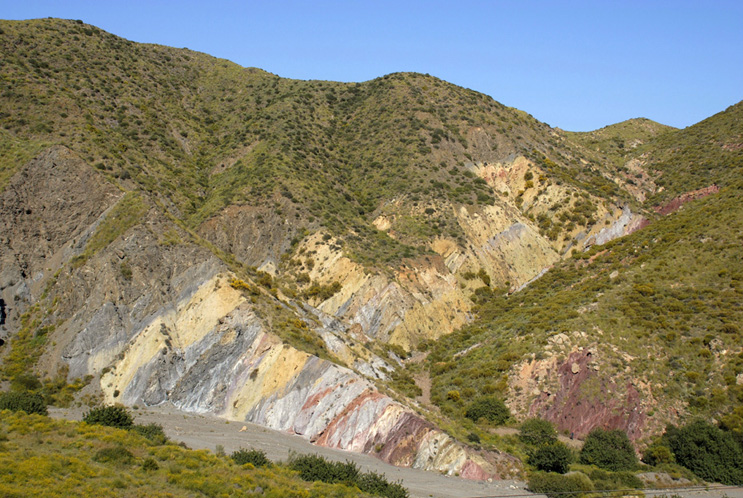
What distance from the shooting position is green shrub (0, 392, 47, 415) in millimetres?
33906

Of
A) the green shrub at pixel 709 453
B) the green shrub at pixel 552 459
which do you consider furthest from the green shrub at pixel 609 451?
the green shrub at pixel 709 453

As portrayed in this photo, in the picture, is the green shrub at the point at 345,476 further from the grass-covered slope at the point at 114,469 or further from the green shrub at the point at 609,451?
the green shrub at the point at 609,451

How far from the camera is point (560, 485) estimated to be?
33.8 meters

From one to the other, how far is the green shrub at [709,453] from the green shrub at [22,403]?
36651 mm

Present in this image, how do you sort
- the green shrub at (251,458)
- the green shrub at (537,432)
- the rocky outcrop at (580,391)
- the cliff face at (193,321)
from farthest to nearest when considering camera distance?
the rocky outcrop at (580,391)
the green shrub at (537,432)
the cliff face at (193,321)
the green shrub at (251,458)

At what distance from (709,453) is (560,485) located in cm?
1101

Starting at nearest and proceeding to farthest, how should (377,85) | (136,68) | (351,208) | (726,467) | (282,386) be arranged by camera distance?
1. (726,467)
2. (282,386)
3. (351,208)
4. (136,68)
5. (377,85)

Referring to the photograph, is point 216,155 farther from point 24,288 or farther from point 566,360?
point 566,360

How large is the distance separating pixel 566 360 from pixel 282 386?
20.7 metres

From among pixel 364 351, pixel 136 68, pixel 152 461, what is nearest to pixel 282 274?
pixel 364 351

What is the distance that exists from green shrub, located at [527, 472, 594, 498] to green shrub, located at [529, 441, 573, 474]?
153 centimetres

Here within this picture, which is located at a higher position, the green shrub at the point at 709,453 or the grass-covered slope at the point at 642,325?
the grass-covered slope at the point at 642,325

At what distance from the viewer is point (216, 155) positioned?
275 ft

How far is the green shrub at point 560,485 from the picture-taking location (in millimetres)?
33312
